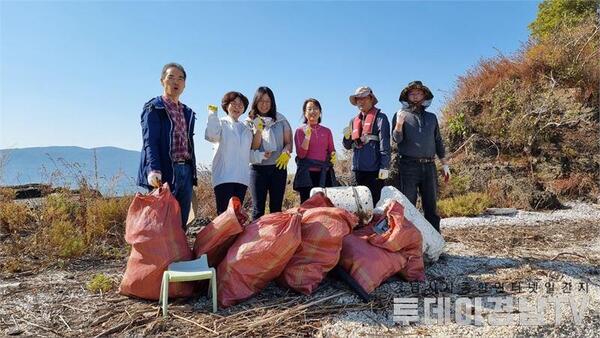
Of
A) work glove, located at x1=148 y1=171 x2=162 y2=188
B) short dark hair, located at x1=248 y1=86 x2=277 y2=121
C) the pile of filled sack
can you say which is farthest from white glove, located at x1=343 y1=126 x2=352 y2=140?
work glove, located at x1=148 y1=171 x2=162 y2=188

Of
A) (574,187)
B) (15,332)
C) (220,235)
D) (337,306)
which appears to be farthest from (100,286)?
(574,187)

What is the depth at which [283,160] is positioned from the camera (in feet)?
13.1

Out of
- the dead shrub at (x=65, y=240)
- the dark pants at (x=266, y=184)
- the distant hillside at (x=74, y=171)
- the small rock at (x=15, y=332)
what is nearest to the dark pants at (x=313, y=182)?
the dark pants at (x=266, y=184)

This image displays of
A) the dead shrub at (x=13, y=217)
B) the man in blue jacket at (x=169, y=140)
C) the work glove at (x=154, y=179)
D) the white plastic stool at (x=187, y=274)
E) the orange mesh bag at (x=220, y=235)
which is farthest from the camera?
the dead shrub at (x=13, y=217)

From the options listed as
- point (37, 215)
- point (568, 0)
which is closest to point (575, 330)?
point (37, 215)

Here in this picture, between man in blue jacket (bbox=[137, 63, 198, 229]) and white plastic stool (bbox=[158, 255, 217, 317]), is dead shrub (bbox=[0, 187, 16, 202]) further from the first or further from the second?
white plastic stool (bbox=[158, 255, 217, 317])

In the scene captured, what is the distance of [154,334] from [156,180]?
109 cm

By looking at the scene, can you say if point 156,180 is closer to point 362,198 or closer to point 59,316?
point 59,316

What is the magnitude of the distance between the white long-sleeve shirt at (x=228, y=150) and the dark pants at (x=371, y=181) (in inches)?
46.6

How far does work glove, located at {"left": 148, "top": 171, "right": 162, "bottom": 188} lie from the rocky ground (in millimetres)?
819

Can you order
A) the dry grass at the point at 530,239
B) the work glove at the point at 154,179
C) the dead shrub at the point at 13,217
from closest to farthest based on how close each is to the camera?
1. the work glove at the point at 154,179
2. the dry grass at the point at 530,239
3. the dead shrub at the point at 13,217

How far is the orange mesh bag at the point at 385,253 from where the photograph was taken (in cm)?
300

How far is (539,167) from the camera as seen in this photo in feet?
29.3

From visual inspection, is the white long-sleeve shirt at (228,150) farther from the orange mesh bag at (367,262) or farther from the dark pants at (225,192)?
the orange mesh bag at (367,262)
